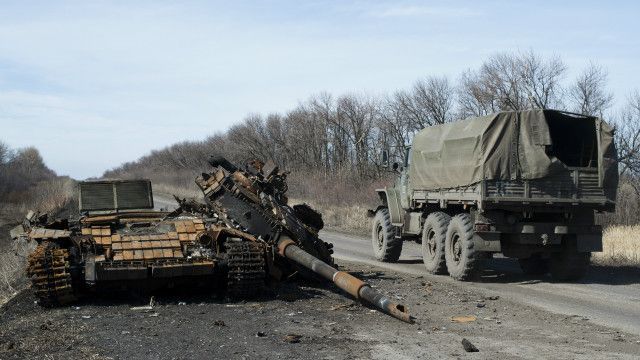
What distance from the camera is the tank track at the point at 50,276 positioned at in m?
11.1

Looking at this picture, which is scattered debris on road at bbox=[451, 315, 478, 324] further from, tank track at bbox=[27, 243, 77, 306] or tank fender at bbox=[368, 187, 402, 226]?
tank fender at bbox=[368, 187, 402, 226]

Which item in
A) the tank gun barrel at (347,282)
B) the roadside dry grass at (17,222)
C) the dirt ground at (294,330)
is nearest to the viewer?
the dirt ground at (294,330)

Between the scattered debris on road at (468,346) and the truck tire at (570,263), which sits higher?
the truck tire at (570,263)

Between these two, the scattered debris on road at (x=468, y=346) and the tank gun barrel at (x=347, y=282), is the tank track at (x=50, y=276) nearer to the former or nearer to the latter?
the tank gun barrel at (x=347, y=282)

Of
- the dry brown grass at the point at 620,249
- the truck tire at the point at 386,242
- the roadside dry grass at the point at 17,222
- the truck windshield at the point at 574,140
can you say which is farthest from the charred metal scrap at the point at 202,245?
the dry brown grass at the point at 620,249

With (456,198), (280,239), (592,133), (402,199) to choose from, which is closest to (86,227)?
(280,239)

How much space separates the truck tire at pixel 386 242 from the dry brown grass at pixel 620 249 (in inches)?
169

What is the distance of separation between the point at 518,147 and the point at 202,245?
5748mm

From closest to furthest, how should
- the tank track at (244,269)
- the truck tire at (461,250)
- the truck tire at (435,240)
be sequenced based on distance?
1. the tank track at (244,269)
2. the truck tire at (461,250)
3. the truck tire at (435,240)

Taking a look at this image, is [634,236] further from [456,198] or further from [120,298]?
[120,298]

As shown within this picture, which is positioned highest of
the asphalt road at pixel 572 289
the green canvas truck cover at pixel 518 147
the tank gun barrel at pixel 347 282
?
the green canvas truck cover at pixel 518 147

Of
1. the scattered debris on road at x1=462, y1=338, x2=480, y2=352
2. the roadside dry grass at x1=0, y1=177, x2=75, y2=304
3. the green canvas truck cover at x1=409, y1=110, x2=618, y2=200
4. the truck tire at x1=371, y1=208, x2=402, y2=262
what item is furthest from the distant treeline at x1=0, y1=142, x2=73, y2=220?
the scattered debris on road at x1=462, y1=338, x2=480, y2=352

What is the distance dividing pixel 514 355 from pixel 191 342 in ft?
11.4

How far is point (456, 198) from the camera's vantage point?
48.9ft
